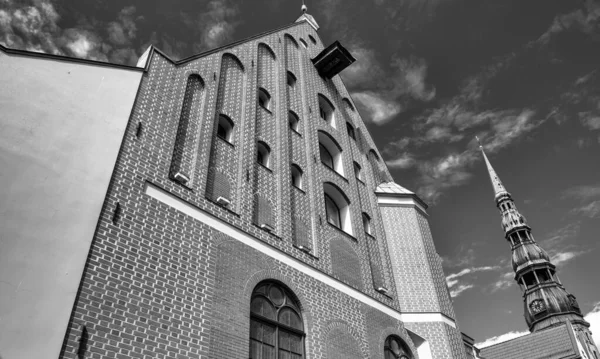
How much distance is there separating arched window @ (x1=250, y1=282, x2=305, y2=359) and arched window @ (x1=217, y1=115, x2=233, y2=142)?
11.5ft

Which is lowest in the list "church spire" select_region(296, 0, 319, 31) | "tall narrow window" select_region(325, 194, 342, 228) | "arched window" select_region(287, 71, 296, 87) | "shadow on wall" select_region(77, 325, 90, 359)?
"shadow on wall" select_region(77, 325, 90, 359)

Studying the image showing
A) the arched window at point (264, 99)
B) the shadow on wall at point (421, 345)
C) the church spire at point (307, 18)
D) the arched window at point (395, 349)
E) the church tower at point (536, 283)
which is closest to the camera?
the arched window at point (395, 349)

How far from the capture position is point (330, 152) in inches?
570

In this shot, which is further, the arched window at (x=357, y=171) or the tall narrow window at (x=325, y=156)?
the arched window at (x=357, y=171)

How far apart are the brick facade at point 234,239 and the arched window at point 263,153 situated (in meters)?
0.15

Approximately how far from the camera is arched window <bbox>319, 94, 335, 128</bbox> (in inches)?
606

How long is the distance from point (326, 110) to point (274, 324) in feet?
29.9

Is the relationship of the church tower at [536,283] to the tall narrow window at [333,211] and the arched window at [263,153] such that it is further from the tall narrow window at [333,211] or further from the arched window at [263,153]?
the arched window at [263,153]

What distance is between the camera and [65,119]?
6.80 meters

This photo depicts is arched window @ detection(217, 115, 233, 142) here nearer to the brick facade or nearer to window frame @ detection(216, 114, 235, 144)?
window frame @ detection(216, 114, 235, 144)

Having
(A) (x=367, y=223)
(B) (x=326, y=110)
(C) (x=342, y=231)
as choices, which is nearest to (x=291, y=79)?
(B) (x=326, y=110)

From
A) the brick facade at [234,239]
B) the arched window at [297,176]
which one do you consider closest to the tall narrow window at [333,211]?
the brick facade at [234,239]

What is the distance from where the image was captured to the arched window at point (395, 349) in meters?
10.6

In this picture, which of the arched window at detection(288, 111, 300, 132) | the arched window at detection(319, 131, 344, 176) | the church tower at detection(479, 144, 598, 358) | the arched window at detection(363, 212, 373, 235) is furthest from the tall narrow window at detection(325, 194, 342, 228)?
the church tower at detection(479, 144, 598, 358)
